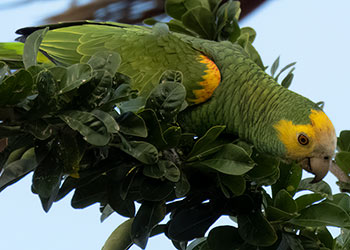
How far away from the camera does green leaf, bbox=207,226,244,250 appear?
1336mm

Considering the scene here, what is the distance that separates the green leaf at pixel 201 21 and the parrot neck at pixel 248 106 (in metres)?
0.14

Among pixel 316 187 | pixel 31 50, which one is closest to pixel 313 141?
pixel 316 187

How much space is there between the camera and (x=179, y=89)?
3.77ft

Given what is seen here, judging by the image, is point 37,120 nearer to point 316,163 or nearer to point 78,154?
point 78,154

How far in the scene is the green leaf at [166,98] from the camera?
1.15 meters

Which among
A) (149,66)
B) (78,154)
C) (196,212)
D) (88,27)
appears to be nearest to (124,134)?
(78,154)

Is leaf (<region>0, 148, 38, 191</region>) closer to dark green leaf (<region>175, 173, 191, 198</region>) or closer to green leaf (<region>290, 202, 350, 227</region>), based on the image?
dark green leaf (<region>175, 173, 191, 198</region>)

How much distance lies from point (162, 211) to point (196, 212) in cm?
14

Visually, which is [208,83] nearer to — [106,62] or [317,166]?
[317,166]

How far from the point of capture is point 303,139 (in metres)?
1.57

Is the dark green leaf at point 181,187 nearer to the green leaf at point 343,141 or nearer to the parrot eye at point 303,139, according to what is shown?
the parrot eye at point 303,139

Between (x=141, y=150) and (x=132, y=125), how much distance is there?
6cm

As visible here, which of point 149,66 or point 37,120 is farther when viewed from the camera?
point 149,66

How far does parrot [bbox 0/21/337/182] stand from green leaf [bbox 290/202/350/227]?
0.22 metres
